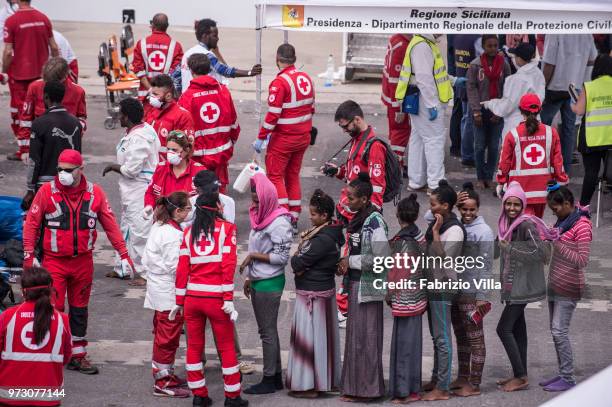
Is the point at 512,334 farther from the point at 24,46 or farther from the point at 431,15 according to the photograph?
the point at 24,46

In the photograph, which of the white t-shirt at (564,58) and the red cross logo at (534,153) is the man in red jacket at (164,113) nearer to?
the red cross logo at (534,153)

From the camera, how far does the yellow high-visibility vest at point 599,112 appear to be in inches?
468

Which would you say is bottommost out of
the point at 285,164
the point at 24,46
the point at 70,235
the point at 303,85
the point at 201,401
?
the point at 201,401

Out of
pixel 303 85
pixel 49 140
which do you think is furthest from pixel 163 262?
pixel 303 85

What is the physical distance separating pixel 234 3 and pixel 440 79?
11.0 metres

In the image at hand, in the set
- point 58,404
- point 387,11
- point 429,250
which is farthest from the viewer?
point 387,11

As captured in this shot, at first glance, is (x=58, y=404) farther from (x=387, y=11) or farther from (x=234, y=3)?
(x=234, y=3)

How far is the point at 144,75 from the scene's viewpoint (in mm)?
14156

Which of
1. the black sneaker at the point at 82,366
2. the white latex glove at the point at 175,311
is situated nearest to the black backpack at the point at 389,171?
the white latex glove at the point at 175,311

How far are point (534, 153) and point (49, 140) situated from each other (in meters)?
4.55

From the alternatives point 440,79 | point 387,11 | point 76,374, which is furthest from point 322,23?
point 76,374

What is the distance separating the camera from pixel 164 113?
35.9 feet

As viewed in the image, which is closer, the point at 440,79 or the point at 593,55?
the point at 440,79

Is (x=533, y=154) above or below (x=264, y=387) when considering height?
above
